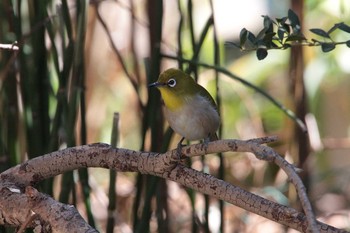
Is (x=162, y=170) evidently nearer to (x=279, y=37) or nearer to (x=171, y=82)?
(x=279, y=37)

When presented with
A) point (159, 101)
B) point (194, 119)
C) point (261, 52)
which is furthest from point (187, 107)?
point (261, 52)

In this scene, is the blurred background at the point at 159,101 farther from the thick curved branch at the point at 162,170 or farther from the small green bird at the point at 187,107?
the thick curved branch at the point at 162,170

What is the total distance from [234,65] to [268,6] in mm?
496

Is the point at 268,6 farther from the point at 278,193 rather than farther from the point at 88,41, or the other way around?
the point at 278,193

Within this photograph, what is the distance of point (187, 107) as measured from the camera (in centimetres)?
174

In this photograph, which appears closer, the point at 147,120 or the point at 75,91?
the point at 75,91

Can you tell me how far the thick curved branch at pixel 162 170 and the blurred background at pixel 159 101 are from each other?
0.90 ft

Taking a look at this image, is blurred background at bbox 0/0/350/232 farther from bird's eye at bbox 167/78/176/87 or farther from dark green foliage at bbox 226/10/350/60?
dark green foliage at bbox 226/10/350/60

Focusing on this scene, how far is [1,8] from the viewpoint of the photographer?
192 centimetres

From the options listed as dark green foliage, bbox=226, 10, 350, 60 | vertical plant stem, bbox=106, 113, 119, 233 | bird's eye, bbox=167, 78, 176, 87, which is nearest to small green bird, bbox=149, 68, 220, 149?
bird's eye, bbox=167, 78, 176, 87

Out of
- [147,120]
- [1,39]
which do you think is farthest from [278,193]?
[1,39]

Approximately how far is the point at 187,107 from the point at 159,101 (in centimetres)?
19

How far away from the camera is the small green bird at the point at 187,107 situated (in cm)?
171

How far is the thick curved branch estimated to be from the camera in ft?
4.15
